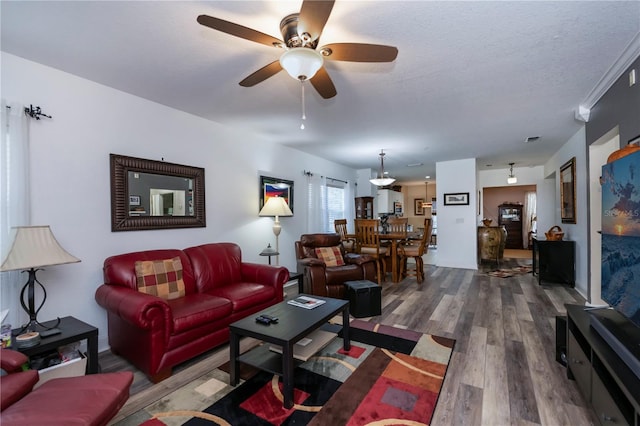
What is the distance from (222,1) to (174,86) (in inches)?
53.3

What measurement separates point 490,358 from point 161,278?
307cm

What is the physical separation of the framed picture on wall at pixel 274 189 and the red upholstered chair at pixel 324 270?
900 mm

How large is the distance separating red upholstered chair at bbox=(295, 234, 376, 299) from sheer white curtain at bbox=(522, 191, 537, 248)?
807cm

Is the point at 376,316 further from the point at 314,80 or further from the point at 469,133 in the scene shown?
the point at 469,133

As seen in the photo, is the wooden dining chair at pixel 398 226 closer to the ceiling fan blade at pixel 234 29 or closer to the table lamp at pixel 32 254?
the ceiling fan blade at pixel 234 29

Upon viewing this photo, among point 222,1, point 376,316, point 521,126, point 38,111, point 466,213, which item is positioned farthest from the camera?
point 466,213

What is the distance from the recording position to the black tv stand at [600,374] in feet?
4.17

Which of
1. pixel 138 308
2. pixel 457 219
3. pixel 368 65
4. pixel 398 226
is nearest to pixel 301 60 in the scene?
pixel 368 65

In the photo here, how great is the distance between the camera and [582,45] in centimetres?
211

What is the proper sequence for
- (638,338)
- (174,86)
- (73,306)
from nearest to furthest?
1. (638,338)
2. (73,306)
3. (174,86)

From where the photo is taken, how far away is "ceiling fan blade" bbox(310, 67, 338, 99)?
2031 millimetres

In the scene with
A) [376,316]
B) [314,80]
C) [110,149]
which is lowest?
[376,316]

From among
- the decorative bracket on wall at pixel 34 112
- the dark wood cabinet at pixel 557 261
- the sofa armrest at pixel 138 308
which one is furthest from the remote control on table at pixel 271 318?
the dark wood cabinet at pixel 557 261

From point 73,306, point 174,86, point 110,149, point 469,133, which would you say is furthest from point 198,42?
point 469,133
